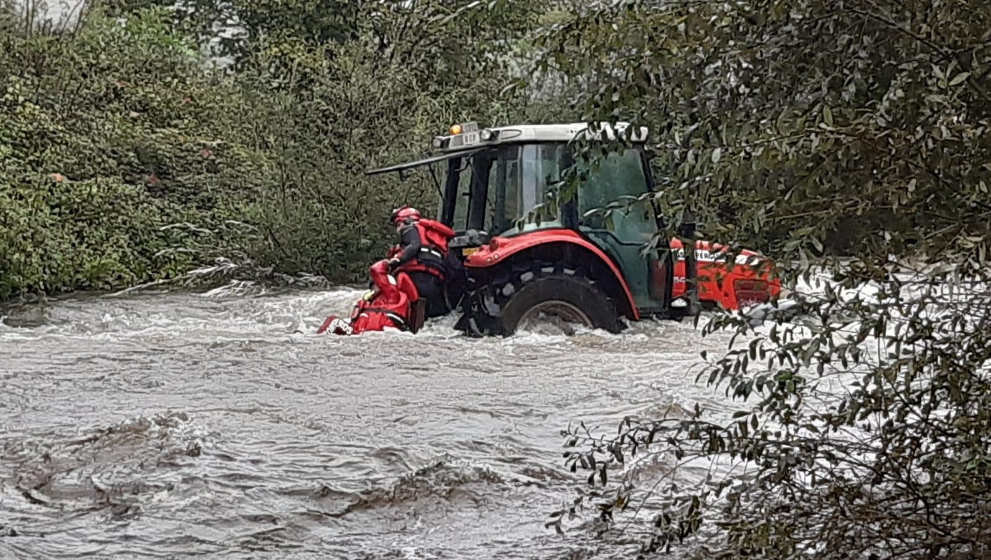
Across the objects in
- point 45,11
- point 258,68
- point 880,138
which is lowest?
point 880,138

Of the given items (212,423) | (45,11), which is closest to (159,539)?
(212,423)

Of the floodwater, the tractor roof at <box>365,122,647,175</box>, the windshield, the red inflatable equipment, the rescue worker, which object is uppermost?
the tractor roof at <box>365,122,647,175</box>

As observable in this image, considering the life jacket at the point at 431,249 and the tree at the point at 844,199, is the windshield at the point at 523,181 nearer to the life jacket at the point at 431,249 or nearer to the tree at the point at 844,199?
the life jacket at the point at 431,249

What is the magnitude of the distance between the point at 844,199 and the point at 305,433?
4148 millimetres

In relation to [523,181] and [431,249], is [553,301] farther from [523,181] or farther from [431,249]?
[431,249]

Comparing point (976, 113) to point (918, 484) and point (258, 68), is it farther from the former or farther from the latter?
point (258, 68)

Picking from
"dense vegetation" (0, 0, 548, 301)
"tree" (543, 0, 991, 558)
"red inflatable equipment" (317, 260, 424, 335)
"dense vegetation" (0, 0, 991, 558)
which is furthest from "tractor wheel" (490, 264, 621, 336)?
"tree" (543, 0, 991, 558)

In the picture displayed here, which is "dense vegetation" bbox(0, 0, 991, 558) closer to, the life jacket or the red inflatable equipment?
the red inflatable equipment

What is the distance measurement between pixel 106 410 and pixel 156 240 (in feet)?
27.9

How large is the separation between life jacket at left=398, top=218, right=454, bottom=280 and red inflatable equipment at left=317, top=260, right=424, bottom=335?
0.52ft

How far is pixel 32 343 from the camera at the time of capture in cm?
1001

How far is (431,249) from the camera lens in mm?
9711

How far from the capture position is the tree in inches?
108

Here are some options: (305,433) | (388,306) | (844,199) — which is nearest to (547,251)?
(388,306)
